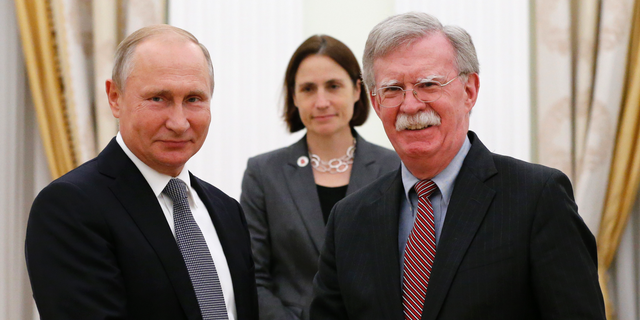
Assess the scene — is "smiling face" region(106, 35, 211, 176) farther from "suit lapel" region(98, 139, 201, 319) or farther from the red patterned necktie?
the red patterned necktie

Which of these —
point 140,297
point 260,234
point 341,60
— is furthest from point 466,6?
point 140,297

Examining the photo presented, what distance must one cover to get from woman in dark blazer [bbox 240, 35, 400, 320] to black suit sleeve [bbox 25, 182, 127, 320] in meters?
1.14

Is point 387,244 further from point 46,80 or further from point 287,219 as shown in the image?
point 46,80

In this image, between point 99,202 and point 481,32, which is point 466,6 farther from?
point 99,202

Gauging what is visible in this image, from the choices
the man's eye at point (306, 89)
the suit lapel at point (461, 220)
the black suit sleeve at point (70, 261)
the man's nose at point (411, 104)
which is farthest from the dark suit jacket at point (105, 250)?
the man's eye at point (306, 89)

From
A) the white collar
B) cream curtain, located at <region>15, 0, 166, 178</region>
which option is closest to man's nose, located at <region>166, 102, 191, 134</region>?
the white collar

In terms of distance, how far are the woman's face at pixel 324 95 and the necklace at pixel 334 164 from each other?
0.40ft

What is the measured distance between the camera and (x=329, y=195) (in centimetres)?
277

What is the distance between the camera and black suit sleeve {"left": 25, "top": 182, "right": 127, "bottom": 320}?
146cm

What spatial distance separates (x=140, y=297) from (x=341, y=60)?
5.27 ft

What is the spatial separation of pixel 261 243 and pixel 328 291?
0.89 metres

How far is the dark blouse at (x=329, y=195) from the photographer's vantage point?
9.00 ft

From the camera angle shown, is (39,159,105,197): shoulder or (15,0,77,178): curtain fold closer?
(39,159,105,197): shoulder

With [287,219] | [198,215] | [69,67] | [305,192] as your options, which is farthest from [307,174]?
[69,67]
